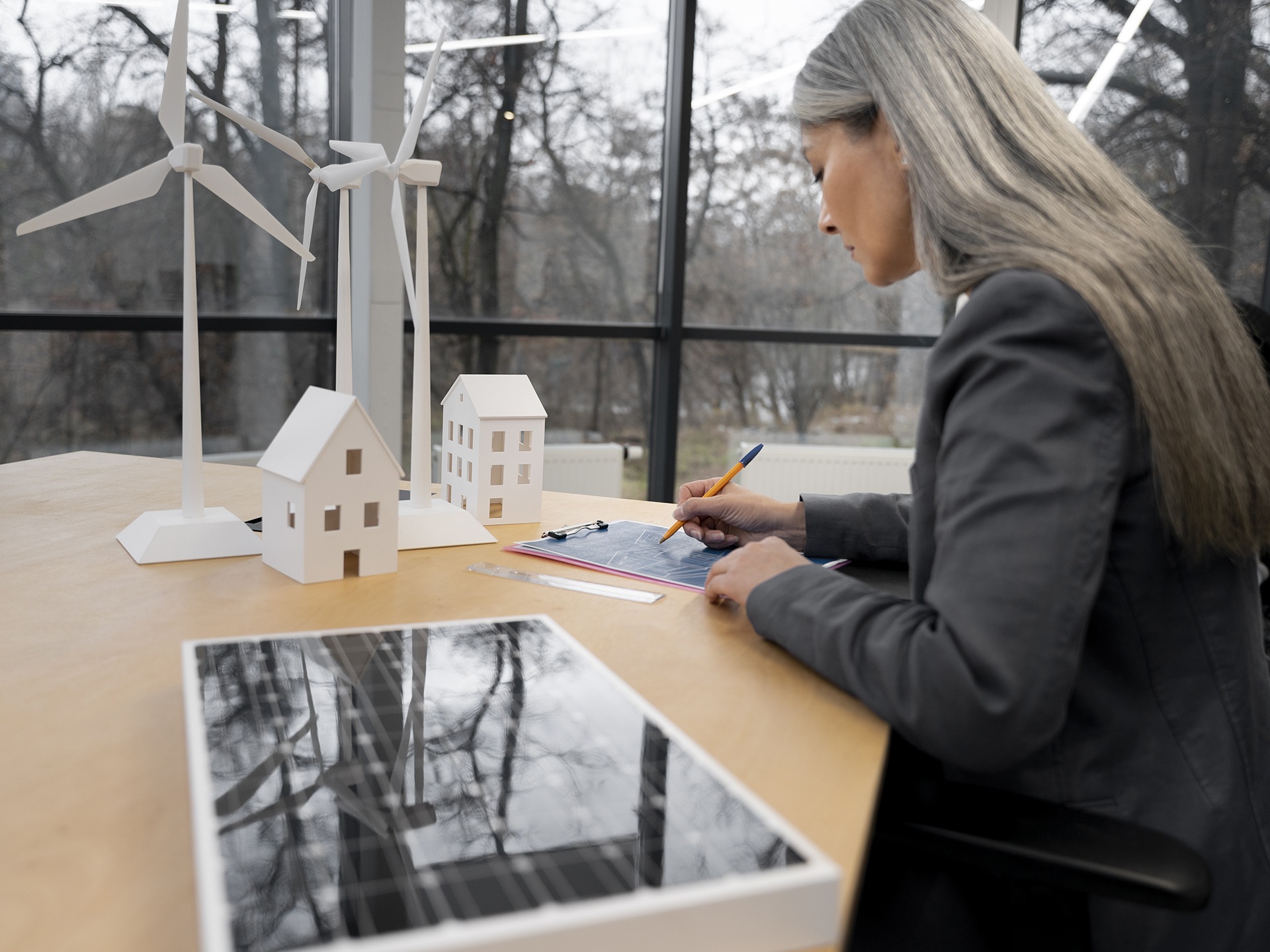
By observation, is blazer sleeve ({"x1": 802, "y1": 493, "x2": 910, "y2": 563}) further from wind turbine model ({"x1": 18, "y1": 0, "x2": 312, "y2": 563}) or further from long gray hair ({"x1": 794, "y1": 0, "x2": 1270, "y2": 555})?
wind turbine model ({"x1": 18, "y1": 0, "x2": 312, "y2": 563})

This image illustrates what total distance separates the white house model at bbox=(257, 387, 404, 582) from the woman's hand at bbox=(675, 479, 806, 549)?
1.34 ft

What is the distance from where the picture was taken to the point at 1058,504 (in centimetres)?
70

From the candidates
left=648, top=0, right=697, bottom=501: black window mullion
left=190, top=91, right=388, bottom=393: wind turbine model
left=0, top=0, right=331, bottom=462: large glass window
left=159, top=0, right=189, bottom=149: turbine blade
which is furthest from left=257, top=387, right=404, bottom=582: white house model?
left=648, top=0, right=697, bottom=501: black window mullion

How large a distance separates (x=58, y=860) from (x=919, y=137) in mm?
845

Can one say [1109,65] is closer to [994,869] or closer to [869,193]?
[869,193]

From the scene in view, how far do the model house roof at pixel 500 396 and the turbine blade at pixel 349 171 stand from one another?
298 mm

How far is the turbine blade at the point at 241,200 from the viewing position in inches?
48.3

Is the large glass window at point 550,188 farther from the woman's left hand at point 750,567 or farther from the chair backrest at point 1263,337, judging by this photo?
the woman's left hand at point 750,567

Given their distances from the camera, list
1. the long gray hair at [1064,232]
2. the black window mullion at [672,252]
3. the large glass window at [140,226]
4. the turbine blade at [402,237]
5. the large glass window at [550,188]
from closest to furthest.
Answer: the long gray hair at [1064,232] → the turbine blade at [402,237] → the large glass window at [140,226] → the large glass window at [550,188] → the black window mullion at [672,252]

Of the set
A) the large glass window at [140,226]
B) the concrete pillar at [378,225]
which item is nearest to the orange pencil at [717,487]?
the concrete pillar at [378,225]

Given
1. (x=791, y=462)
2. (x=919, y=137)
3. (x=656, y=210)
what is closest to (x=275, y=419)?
(x=656, y=210)

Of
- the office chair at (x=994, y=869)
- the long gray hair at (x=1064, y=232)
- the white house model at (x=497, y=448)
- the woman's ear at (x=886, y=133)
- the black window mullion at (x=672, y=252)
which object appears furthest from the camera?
the black window mullion at (x=672, y=252)

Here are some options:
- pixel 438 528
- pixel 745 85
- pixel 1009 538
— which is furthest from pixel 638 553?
pixel 745 85

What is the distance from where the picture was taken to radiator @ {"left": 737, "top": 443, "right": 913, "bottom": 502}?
4051mm
